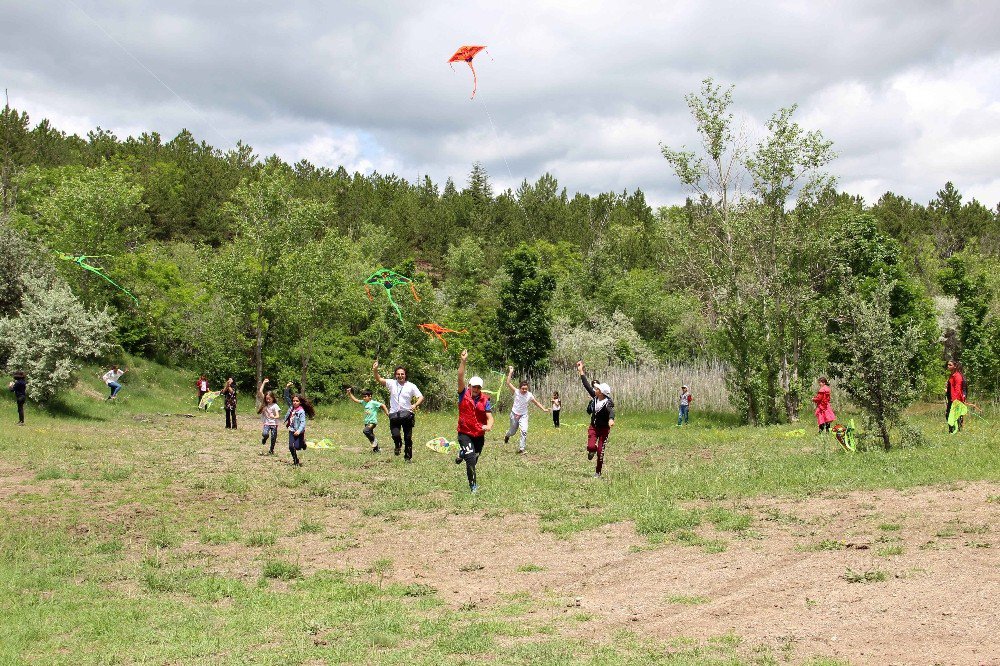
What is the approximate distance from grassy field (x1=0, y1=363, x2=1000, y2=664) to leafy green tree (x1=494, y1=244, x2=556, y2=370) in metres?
22.0

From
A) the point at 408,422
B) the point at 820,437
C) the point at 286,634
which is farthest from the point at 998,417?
the point at 286,634

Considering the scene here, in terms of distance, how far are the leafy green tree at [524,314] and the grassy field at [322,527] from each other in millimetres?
22040

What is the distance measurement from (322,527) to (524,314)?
34.4 m

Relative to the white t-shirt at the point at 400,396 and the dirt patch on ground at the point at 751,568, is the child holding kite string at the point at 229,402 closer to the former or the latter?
the white t-shirt at the point at 400,396

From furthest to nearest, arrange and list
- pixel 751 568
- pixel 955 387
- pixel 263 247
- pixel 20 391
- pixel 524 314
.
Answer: pixel 524 314 < pixel 263 247 < pixel 20 391 < pixel 955 387 < pixel 751 568

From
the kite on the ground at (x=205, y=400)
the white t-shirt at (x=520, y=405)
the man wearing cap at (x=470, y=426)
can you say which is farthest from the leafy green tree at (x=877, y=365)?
the kite on the ground at (x=205, y=400)

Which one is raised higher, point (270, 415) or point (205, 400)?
point (270, 415)

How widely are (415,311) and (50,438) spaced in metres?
20.6

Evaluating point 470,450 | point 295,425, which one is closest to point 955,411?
point 470,450

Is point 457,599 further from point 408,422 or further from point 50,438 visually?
point 50,438

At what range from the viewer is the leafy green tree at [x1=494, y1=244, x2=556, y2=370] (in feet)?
149

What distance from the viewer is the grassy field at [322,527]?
6.91 m

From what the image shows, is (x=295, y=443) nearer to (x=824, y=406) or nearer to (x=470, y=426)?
(x=470, y=426)

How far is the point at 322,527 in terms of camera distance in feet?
38.2
